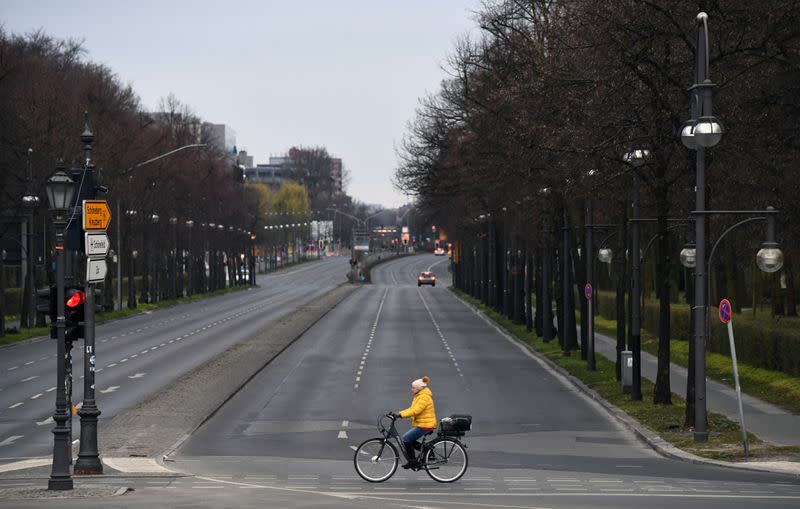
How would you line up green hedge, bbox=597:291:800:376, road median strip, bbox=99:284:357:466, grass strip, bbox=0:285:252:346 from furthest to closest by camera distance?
grass strip, bbox=0:285:252:346 → green hedge, bbox=597:291:800:376 → road median strip, bbox=99:284:357:466

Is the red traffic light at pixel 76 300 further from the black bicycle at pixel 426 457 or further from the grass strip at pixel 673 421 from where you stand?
the grass strip at pixel 673 421

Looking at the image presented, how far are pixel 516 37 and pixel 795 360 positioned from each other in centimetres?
2232

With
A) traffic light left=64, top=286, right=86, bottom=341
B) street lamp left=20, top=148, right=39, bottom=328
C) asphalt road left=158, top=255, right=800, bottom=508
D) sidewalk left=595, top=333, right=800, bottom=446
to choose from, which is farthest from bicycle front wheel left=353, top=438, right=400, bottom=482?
street lamp left=20, top=148, right=39, bottom=328

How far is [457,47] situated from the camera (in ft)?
233

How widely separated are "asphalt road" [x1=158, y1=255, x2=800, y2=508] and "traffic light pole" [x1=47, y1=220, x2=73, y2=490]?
139cm

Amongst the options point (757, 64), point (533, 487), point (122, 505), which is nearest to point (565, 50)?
point (757, 64)

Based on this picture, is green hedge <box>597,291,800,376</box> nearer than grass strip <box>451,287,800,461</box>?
No

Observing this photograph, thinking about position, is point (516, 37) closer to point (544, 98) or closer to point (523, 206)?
point (523, 206)

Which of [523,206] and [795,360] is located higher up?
[523,206]

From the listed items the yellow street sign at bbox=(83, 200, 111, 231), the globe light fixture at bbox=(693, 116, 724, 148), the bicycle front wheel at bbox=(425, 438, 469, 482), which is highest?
the globe light fixture at bbox=(693, 116, 724, 148)

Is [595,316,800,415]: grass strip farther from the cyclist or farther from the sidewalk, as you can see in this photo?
the cyclist

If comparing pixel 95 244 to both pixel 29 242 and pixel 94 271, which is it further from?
pixel 29 242

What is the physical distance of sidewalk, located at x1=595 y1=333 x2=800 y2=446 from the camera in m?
29.9

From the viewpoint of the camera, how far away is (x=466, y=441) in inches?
1185
